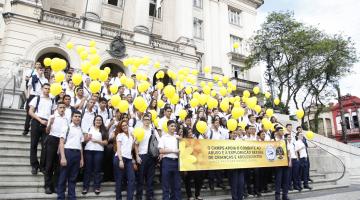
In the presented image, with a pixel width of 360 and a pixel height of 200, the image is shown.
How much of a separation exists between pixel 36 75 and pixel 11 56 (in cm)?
824

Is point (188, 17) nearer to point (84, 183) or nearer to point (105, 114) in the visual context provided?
point (105, 114)

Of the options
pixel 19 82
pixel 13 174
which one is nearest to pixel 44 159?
pixel 13 174

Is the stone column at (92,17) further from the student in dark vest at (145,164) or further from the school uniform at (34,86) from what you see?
the student in dark vest at (145,164)

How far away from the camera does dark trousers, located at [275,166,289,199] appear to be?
700 cm

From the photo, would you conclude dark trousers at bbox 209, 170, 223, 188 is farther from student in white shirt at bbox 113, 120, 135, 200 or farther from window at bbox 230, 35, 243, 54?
window at bbox 230, 35, 243, 54

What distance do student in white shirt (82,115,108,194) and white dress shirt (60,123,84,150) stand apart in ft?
1.36

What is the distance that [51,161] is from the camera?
539 cm

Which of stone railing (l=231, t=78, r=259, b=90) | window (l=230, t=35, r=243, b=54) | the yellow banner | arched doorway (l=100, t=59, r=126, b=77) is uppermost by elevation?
window (l=230, t=35, r=243, b=54)

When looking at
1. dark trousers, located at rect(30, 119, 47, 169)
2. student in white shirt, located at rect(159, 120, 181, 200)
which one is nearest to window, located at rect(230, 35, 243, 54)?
student in white shirt, located at rect(159, 120, 181, 200)

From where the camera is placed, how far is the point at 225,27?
27.6m

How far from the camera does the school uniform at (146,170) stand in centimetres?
582

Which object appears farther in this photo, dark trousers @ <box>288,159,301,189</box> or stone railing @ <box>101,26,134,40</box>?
stone railing @ <box>101,26,134,40</box>

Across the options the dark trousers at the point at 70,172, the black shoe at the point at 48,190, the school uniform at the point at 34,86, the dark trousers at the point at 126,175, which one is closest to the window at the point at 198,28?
the school uniform at the point at 34,86

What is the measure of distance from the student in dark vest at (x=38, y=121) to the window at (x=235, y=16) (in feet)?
84.7
